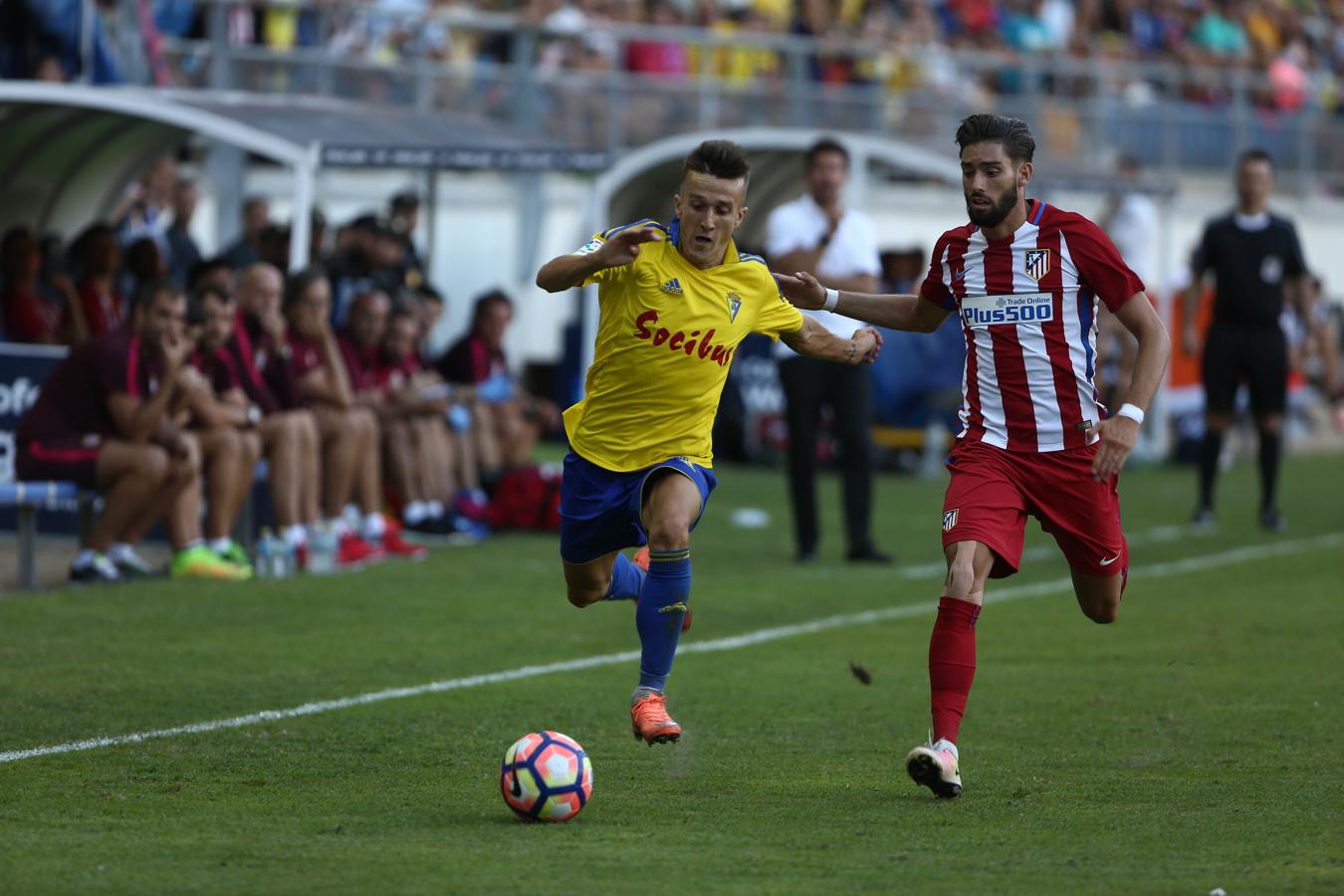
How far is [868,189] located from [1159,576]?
13.7 meters

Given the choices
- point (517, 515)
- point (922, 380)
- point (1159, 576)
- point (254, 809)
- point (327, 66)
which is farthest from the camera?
point (922, 380)

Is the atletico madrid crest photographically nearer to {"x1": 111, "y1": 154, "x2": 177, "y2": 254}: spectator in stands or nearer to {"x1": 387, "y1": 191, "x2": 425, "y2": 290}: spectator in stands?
{"x1": 387, "y1": 191, "x2": 425, "y2": 290}: spectator in stands

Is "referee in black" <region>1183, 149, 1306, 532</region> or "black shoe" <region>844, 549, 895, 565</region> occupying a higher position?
"referee in black" <region>1183, 149, 1306, 532</region>

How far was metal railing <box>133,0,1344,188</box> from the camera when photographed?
1928 cm

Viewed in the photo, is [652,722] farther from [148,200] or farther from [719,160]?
[148,200]

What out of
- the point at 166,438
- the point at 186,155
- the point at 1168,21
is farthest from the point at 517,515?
the point at 1168,21

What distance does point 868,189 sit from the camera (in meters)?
25.8

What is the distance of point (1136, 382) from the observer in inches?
263

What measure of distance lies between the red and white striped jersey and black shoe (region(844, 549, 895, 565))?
631 centimetres

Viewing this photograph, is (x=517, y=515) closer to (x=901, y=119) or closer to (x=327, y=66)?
(x=327, y=66)

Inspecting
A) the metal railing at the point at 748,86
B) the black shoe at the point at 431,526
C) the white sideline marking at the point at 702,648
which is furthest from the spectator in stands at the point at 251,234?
the white sideline marking at the point at 702,648

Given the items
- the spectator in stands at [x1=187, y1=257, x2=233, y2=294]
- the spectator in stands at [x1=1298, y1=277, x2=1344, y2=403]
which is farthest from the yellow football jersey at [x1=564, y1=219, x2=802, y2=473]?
the spectator in stands at [x1=1298, y1=277, x2=1344, y2=403]

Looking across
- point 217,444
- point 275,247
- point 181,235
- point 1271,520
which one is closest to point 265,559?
point 217,444

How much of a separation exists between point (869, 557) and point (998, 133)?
269 inches
